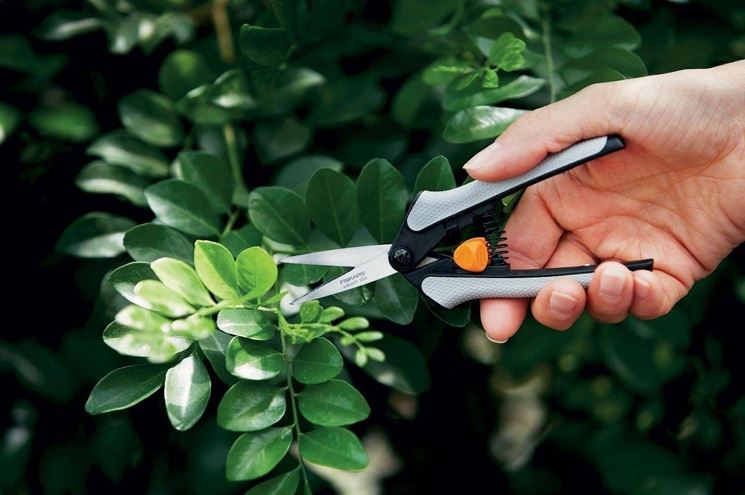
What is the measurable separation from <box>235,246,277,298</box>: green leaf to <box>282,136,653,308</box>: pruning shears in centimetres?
14

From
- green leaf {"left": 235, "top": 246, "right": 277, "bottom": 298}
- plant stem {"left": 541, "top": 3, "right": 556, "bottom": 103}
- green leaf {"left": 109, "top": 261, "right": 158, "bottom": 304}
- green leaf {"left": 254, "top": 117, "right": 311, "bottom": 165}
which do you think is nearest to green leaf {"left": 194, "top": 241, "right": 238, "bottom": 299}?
green leaf {"left": 235, "top": 246, "right": 277, "bottom": 298}

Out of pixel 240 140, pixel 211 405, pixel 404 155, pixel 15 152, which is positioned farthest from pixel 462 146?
pixel 15 152

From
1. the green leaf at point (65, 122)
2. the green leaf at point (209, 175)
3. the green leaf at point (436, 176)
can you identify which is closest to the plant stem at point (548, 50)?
the green leaf at point (436, 176)

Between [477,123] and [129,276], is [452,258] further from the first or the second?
[129,276]

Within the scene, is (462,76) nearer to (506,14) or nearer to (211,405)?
(506,14)

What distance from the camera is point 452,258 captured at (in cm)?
113

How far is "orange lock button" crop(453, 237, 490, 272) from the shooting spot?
1.10 metres

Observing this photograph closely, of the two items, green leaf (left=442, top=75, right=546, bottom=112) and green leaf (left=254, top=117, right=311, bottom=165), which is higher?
green leaf (left=442, top=75, right=546, bottom=112)

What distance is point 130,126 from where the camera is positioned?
1.30 m

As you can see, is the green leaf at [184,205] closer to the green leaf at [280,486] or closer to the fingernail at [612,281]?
the green leaf at [280,486]

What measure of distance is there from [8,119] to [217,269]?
0.57 m

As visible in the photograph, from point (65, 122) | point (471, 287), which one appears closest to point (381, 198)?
point (471, 287)

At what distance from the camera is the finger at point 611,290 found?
1.05 metres

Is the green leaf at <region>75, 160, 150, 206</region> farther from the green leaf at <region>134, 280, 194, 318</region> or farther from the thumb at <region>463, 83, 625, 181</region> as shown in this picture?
the thumb at <region>463, 83, 625, 181</region>
